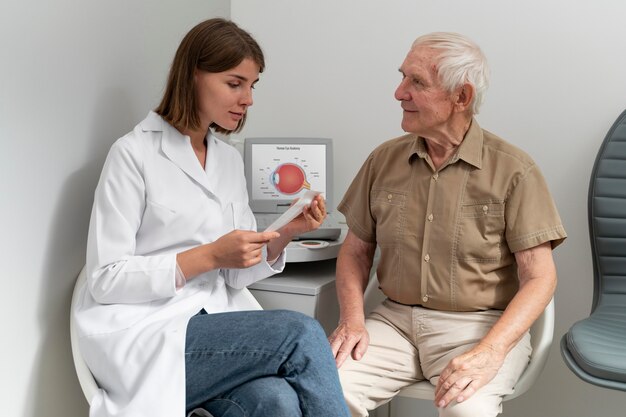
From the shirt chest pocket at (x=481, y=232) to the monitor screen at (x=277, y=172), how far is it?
2.30 ft

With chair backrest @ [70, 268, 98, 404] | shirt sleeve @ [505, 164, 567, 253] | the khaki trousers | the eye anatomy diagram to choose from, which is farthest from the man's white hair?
chair backrest @ [70, 268, 98, 404]

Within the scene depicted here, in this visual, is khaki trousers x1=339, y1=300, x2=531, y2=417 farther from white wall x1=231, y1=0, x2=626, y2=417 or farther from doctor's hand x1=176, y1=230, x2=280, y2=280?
white wall x1=231, y1=0, x2=626, y2=417

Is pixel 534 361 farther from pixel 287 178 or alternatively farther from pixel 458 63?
pixel 287 178

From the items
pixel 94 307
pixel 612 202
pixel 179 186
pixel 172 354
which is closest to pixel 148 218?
pixel 179 186

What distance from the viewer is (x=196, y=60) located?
1.76m

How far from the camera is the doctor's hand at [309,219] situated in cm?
173

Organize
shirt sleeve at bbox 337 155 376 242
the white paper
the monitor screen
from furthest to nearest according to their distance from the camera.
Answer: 1. the monitor screen
2. shirt sleeve at bbox 337 155 376 242
3. the white paper

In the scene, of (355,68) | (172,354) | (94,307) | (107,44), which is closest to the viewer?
(172,354)

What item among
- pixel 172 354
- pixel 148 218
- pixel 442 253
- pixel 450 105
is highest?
pixel 450 105

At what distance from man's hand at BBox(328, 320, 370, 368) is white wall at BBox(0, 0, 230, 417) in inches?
27.5

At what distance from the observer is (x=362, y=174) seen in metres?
2.01

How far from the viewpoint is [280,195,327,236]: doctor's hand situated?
1731 millimetres

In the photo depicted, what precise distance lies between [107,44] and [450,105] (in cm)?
94

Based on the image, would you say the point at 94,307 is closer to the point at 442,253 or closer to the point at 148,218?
the point at 148,218
